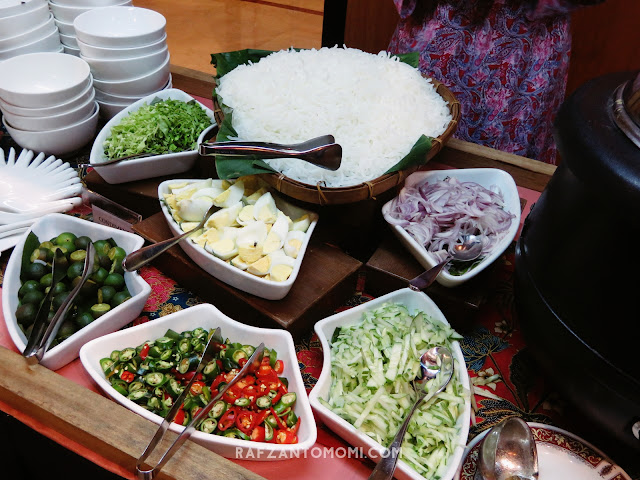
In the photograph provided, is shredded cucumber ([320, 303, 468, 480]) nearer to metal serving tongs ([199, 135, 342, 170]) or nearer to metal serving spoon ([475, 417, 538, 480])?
metal serving spoon ([475, 417, 538, 480])

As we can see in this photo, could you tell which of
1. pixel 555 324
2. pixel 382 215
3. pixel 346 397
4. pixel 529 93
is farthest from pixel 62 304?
pixel 529 93

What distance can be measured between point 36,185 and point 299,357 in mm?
988

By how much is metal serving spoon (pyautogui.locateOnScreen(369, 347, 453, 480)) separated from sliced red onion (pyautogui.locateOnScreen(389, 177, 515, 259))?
29 cm

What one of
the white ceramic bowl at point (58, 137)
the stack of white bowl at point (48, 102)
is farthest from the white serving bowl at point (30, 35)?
the white ceramic bowl at point (58, 137)

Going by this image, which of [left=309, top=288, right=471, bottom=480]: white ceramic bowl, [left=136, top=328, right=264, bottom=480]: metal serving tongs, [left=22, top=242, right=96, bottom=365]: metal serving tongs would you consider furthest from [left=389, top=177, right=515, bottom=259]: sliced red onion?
[left=22, top=242, right=96, bottom=365]: metal serving tongs

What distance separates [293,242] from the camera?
1.37 meters

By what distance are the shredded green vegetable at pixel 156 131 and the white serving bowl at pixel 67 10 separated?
23.1 inches

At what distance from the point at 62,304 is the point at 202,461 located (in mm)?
512

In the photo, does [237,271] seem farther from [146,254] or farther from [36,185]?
[36,185]

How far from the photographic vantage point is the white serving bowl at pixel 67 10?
2023 mm

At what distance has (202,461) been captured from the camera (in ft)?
3.17

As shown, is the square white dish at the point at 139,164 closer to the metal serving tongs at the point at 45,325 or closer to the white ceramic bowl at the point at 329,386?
the metal serving tongs at the point at 45,325

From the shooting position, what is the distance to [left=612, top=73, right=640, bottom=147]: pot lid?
0.92m

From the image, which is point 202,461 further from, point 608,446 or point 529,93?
point 529,93
